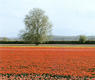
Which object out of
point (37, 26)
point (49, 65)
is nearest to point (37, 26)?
point (37, 26)

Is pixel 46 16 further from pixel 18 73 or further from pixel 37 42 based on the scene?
pixel 18 73

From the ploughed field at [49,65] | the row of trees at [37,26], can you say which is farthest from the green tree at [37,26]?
the ploughed field at [49,65]

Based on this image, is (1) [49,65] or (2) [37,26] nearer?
(1) [49,65]

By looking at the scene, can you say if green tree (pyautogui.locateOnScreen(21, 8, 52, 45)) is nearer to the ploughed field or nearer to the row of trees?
the row of trees

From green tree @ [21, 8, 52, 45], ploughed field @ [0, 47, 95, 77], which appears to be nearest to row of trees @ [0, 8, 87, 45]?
green tree @ [21, 8, 52, 45]

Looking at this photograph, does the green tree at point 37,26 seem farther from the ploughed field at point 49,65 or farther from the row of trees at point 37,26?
the ploughed field at point 49,65

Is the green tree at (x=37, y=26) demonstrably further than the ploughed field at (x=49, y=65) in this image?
Yes

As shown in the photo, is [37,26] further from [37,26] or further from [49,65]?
[49,65]

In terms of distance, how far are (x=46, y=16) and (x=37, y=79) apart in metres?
49.3

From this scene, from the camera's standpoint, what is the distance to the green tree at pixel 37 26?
56456 mm

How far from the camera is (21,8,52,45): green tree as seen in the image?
185ft

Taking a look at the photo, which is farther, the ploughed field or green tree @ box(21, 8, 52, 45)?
green tree @ box(21, 8, 52, 45)

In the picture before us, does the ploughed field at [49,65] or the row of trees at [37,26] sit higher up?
the row of trees at [37,26]

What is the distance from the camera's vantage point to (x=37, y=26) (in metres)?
57.4
